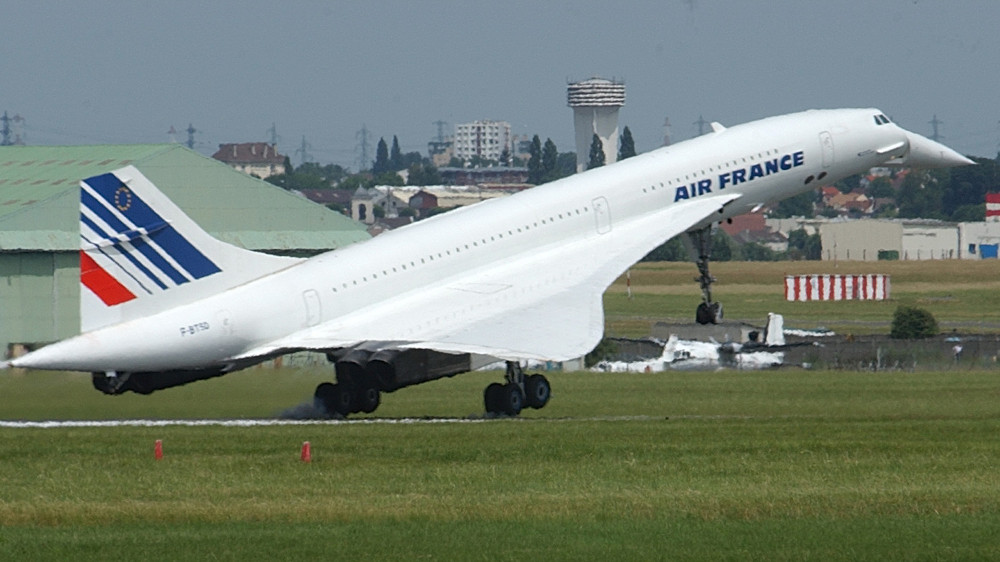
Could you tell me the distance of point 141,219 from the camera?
1131 inches

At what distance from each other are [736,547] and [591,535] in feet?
5.20

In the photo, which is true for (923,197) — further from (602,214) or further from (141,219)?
(141,219)

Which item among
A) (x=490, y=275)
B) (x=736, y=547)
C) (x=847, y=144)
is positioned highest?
(x=847, y=144)

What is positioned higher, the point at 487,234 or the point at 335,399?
the point at 487,234

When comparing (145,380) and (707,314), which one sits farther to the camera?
(707,314)

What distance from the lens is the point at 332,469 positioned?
2361cm

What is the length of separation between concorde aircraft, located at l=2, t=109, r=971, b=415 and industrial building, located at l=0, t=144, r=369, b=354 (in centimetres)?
1907

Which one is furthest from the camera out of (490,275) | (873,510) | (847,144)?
(847,144)

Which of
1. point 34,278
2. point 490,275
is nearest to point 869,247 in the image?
point 34,278

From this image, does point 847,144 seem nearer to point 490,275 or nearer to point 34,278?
point 490,275

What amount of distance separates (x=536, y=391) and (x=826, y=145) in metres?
11.1

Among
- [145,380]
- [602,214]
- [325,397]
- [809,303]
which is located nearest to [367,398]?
[325,397]

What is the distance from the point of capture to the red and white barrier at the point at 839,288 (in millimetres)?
81812

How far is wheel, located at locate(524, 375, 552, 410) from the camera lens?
33.0 m
